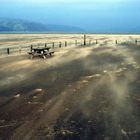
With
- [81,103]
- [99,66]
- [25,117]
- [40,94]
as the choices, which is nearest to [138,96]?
[81,103]

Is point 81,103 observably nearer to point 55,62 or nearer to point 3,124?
point 3,124

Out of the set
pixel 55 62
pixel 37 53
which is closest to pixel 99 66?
pixel 55 62

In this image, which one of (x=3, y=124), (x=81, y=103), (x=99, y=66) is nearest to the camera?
(x=3, y=124)

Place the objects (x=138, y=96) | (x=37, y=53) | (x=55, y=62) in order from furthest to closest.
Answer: (x=37, y=53) → (x=55, y=62) → (x=138, y=96)

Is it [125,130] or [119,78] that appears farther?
[119,78]

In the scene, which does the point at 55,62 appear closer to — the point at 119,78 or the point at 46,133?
the point at 119,78

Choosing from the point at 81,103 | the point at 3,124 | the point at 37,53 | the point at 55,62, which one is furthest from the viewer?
the point at 37,53
